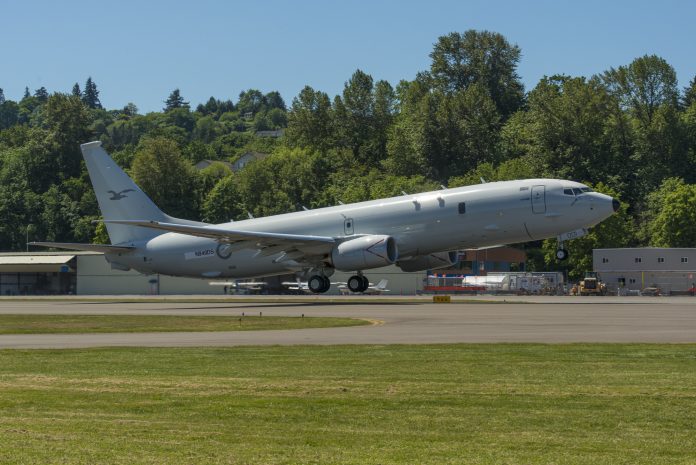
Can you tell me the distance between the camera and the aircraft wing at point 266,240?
54.4 m

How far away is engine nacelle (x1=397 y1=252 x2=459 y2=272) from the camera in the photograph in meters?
57.8

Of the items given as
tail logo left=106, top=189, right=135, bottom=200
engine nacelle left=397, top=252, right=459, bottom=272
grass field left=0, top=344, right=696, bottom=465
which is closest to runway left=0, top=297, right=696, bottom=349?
grass field left=0, top=344, right=696, bottom=465

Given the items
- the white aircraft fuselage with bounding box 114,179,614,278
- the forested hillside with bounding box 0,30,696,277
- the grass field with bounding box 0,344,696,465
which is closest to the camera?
the grass field with bounding box 0,344,696,465

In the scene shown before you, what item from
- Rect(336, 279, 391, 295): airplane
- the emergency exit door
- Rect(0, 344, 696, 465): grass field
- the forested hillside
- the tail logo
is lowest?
Rect(0, 344, 696, 465): grass field

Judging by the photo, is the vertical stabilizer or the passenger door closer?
the passenger door

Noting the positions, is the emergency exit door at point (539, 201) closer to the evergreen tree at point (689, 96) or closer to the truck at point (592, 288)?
the truck at point (592, 288)

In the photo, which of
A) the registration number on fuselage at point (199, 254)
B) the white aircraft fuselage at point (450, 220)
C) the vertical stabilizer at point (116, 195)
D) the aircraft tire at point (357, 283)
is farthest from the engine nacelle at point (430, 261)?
the vertical stabilizer at point (116, 195)

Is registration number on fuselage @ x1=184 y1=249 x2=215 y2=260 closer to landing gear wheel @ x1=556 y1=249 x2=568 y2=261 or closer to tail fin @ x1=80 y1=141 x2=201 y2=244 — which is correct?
tail fin @ x1=80 y1=141 x2=201 y2=244

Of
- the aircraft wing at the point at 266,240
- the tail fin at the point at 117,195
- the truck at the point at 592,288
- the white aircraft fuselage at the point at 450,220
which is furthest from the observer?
the truck at the point at 592,288

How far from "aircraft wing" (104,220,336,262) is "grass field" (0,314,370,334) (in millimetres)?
10049

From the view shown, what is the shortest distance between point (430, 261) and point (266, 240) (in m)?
8.71

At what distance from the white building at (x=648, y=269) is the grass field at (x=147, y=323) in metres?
48.8

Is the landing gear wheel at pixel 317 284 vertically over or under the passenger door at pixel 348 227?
under

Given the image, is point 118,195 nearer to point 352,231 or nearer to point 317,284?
point 317,284
